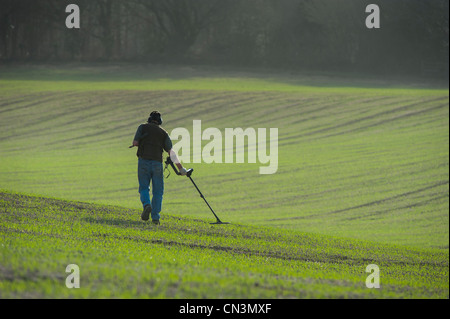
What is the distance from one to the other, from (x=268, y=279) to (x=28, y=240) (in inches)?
164

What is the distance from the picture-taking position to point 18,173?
3225cm

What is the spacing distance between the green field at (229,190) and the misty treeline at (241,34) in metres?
2.36

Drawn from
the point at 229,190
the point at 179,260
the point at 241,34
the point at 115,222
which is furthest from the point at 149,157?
the point at 241,34

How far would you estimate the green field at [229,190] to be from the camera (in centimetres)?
862

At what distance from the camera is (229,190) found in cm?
3078

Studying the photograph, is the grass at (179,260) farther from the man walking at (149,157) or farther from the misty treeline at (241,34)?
the misty treeline at (241,34)

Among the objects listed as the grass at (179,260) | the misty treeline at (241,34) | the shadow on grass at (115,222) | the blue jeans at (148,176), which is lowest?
the grass at (179,260)

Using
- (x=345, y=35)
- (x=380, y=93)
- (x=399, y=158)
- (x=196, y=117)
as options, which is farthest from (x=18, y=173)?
(x=345, y=35)

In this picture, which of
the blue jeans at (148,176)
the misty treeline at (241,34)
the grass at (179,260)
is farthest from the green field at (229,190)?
the misty treeline at (241,34)

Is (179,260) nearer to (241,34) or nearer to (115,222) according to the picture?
(115,222)

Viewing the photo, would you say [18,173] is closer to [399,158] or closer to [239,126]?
[239,126]

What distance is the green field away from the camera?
8.62 meters

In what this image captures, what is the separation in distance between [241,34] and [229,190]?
1325 inches

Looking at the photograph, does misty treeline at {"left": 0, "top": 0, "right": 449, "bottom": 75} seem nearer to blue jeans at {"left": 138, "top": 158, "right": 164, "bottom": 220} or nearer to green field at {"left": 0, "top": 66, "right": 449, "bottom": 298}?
green field at {"left": 0, "top": 66, "right": 449, "bottom": 298}
